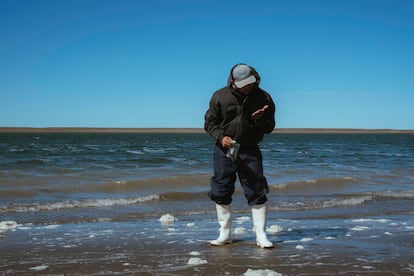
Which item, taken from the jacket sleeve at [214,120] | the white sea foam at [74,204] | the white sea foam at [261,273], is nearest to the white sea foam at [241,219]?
the jacket sleeve at [214,120]

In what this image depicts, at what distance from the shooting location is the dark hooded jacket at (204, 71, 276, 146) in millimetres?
4841

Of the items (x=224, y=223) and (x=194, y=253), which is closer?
(x=194, y=253)

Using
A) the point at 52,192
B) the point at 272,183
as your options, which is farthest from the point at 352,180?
the point at 52,192

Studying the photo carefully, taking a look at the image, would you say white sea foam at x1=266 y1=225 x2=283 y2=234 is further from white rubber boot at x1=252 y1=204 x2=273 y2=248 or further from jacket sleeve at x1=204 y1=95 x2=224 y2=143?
jacket sleeve at x1=204 y1=95 x2=224 y2=143

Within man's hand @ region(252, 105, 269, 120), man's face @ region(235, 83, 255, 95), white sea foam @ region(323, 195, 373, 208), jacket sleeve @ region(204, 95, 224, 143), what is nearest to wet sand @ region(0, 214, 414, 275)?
jacket sleeve @ region(204, 95, 224, 143)

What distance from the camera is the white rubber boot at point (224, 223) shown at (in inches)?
203

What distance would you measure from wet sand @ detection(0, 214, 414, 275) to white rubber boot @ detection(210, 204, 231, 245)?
4.4 inches

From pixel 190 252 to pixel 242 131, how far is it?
1.31 metres

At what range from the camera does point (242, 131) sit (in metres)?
4.85

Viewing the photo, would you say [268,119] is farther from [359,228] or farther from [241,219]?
[241,219]

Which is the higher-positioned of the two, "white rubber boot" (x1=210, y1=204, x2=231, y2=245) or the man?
the man

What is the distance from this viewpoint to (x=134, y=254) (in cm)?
477

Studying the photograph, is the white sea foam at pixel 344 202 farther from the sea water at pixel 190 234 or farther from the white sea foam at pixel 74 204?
the white sea foam at pixel 74 204

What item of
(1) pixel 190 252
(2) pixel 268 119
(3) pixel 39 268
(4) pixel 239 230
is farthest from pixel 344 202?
(3) pixel 39 268
